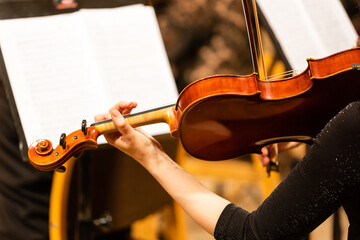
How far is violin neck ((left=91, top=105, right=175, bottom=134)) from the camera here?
954mm

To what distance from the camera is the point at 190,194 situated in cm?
95

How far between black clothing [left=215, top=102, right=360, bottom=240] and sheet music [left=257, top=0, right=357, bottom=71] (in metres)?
0.52

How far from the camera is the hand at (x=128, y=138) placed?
92 centimetres

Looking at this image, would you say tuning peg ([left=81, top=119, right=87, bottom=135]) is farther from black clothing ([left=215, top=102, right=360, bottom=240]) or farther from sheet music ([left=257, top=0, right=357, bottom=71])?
sheet music ([left=257, top=0, right=357, bottom=71])

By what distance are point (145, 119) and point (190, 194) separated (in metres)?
0.18

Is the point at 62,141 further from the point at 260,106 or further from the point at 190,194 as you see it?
the point at 260,106

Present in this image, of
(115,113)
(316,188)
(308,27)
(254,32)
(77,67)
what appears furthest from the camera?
(308,27)

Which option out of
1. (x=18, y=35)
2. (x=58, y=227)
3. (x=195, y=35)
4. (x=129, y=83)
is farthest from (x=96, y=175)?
(x=195, y=35)

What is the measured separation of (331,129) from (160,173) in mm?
354

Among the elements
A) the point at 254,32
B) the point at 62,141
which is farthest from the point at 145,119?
the point at 254,32

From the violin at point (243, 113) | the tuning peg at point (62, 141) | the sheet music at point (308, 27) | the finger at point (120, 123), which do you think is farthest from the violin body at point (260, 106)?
the sheet music at point (308, 27)

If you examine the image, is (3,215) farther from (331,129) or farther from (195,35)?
(195,35)

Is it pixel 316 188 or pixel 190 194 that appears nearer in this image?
→ pixel 316 188

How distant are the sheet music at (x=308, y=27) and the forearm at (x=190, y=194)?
0.53 meters
